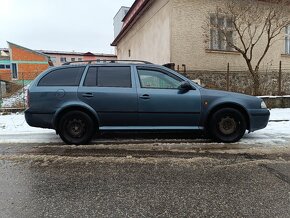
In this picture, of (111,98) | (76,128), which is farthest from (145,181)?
(76,128)

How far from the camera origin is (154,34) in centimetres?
1616

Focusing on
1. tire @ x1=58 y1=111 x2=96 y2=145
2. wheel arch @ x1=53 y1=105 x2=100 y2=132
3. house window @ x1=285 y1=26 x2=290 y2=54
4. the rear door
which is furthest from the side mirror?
house window @ x1=285 y1=26 x2=290 y2=54

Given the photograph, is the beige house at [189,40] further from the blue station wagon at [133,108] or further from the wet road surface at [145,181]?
the wet road surface at [145,181]

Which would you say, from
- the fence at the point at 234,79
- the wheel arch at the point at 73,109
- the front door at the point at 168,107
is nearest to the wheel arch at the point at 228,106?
the front door at the point at 168,107

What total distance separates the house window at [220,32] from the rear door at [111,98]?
8.41 meters

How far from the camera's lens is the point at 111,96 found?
262 inches

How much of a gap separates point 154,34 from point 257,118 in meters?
10.3

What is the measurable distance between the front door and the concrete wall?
7.87 metres

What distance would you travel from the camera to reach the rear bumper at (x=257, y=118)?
6754 millimetres

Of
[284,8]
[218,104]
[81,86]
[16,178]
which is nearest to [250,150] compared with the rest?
[218,104]

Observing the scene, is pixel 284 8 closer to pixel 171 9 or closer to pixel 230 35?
pixel 230 35

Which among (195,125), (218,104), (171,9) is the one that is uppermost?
(171,9)

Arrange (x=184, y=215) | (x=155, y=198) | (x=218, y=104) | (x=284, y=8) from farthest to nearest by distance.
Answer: (x=284, y=8) < (x=218, y=104) < (x=155, y=198) < (x=184, y=215)

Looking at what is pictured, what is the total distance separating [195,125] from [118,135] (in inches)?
79.3
